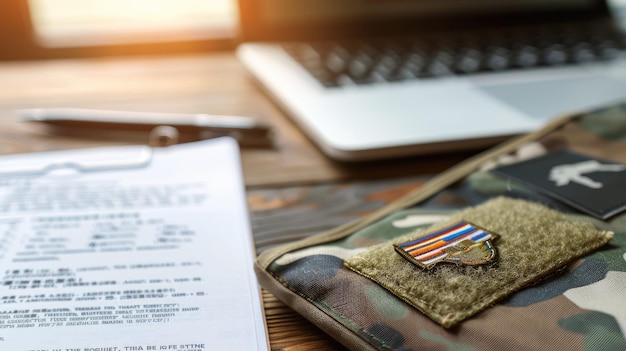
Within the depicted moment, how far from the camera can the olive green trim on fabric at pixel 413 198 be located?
35 cm

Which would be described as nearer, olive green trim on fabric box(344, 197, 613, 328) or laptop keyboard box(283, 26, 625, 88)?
olive green trim on fabric box(344, 197, 613, 328)

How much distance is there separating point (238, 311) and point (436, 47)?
20.1 inches

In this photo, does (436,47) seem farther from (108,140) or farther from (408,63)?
(108,140)

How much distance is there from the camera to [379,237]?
368 millimetres

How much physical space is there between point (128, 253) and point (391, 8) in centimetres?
54

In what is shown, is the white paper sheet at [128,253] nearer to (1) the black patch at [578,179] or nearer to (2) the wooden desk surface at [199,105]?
(2) the wooden desk surface at [199,105]

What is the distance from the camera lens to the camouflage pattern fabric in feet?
0.92

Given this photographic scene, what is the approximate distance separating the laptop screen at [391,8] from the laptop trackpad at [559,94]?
7.7 inches

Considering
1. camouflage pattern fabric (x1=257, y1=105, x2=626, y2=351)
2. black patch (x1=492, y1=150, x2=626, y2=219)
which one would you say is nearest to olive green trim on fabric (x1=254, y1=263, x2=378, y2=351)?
camouflage pattern fabric (x1=257, y1=105, x2=626, y2=351)

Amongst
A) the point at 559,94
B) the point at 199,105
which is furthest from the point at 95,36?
the point at 559,94

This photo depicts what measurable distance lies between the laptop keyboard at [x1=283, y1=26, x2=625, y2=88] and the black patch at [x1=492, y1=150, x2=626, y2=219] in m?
0.25

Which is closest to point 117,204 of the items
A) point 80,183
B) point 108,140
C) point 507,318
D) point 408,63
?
point 80,183

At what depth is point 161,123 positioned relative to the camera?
0.59 meters

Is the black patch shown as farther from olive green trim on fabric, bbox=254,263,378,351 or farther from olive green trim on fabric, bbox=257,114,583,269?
olive green trim on fabric, bbox=254,263,378,351
